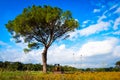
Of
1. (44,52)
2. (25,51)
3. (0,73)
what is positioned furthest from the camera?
(25,51)

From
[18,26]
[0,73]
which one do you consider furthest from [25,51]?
[0,73]

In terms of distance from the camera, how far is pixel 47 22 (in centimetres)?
4300

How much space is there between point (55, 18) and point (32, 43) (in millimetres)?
6283

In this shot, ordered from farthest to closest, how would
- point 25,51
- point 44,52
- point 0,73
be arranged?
point 25,51, point 44,52, point 0,73

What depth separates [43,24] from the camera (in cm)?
4409

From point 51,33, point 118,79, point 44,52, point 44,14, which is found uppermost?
point 44,14

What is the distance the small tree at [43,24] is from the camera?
43.4 metres

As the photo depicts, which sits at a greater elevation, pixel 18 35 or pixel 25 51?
pixel 18 35

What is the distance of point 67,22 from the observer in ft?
144

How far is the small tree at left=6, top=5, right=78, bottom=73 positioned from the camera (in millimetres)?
43375

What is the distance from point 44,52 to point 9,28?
8504mm

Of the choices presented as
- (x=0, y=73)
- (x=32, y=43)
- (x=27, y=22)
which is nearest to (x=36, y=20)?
(x=27, y=22)

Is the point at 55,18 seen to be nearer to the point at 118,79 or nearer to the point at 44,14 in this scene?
the point at 44,14

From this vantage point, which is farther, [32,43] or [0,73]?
[32,43]
